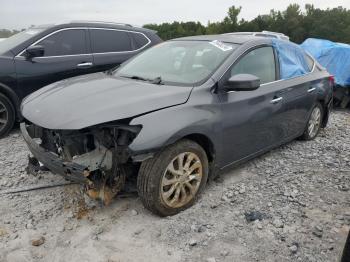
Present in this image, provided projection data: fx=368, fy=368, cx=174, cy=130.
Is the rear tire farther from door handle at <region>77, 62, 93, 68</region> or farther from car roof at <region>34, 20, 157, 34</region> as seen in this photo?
door handle at <region>77, 62, 93, 68</region>

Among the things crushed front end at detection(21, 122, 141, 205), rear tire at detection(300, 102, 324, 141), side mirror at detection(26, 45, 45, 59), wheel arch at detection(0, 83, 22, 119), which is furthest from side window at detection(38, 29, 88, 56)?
rear tire at detection(300, 102, 324, 141)

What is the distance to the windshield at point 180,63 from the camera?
3.62 m

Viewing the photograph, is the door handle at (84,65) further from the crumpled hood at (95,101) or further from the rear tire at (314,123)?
the rear tire at (314,123)

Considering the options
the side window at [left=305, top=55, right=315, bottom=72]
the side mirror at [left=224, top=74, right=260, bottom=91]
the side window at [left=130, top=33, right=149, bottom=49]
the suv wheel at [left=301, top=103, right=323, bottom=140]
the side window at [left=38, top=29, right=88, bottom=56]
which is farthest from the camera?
the side window at [left=130, top=33, right=149, bottom=49]

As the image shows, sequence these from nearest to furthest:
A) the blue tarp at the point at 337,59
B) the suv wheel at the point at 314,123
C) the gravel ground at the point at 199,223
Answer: the gravel ground at the point at 199,223 < the suv wheel at the point at 314,123 < the blue tarp at the point at 337,59

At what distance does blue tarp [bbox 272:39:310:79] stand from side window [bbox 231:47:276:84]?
18 cm

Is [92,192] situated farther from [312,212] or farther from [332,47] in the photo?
[332,47]

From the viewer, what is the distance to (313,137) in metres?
5.54

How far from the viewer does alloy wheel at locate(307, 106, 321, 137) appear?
5.31 meters

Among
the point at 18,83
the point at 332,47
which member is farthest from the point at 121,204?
the point at 332,47

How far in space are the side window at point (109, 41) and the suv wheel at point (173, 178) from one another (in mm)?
3482

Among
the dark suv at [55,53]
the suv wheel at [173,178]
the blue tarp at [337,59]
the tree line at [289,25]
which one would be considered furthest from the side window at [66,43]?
the tree line at [289,25]

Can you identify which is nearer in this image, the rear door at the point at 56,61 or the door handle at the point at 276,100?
the door handle at the point at 276,100

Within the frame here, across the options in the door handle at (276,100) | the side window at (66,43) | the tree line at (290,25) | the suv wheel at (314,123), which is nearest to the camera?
the door handle at (276,100)
